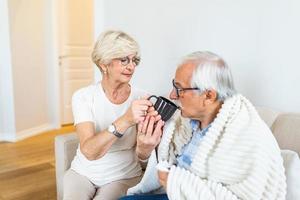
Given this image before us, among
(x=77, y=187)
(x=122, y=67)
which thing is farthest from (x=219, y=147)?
(x=77, y=187)

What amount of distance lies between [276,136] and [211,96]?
52 cm

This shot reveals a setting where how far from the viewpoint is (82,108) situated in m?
1.58

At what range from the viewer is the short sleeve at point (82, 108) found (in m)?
1.57

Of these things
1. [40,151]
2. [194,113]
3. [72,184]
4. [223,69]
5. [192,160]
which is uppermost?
[223,69]

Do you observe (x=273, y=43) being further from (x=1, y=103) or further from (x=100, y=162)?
(x=1, y=103)

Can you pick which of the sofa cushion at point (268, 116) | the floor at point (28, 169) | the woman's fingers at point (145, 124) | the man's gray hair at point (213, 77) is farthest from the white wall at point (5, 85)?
the man's gray hair at point (213, 77)

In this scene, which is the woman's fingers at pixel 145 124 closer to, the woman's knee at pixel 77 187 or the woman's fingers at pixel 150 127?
the woman's fingers at pixel 150 127

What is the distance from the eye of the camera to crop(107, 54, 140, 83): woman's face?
1.57 m

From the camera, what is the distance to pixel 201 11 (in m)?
2.08

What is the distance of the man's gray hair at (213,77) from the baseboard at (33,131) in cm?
319

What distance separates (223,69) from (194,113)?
0.61 feet

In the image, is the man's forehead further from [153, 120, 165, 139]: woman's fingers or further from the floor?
the floor

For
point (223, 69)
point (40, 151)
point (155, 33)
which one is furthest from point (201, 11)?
point (40, 151)

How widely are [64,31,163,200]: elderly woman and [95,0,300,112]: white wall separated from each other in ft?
2.02
